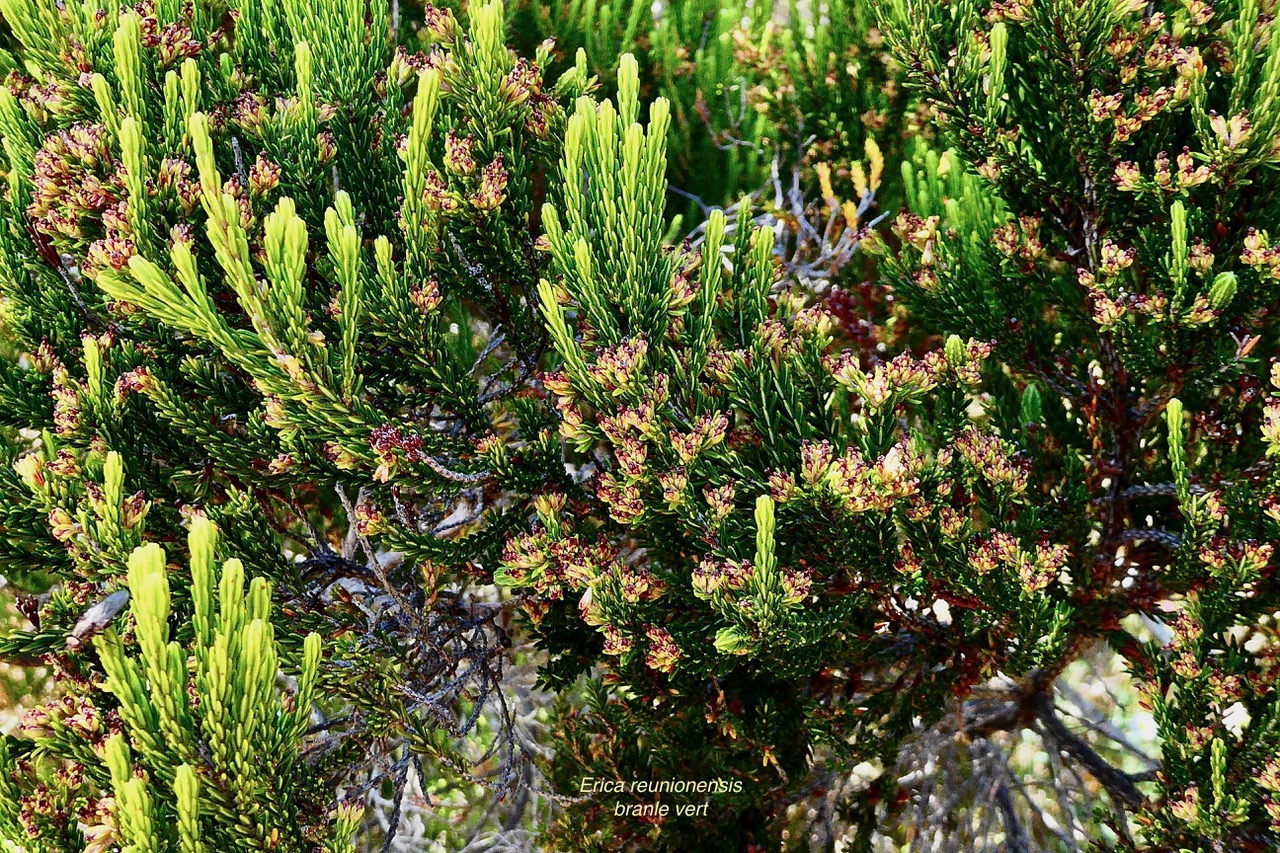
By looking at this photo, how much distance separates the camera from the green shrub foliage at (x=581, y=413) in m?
2.04

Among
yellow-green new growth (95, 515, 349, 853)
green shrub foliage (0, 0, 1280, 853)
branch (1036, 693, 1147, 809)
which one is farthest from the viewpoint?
branch (1036, 693, 1147, 809)

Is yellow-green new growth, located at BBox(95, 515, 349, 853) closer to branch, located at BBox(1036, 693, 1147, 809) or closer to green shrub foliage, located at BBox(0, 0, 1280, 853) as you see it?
green shrub foliage, located at BBox(0, 0, 1280, 853)

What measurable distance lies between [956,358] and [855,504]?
1.84ft

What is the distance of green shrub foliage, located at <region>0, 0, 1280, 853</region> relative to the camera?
2039mm

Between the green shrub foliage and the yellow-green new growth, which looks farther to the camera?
the green shrub foliage

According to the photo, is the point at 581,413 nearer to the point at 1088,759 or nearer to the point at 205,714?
the point at 205,714

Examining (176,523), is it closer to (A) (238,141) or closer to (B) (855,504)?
(A) (238,141)

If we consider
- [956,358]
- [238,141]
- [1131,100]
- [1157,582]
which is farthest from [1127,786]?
[238,141]

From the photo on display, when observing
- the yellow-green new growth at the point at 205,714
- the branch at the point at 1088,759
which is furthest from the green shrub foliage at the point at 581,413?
the branch at the point at 1088,759

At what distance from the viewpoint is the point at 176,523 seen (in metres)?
2.55

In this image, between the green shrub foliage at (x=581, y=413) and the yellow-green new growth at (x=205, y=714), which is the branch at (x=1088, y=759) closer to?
the green shrub foliage at (x=581, y=413)

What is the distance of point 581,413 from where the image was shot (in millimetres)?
2656

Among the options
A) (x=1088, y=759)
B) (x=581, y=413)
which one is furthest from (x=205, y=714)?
(x=1088, y=759)

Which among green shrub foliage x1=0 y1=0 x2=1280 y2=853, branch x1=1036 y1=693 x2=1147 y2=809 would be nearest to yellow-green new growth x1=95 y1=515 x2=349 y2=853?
green shrub foliage x1=0 y1=0 x2=1280 y2=853
